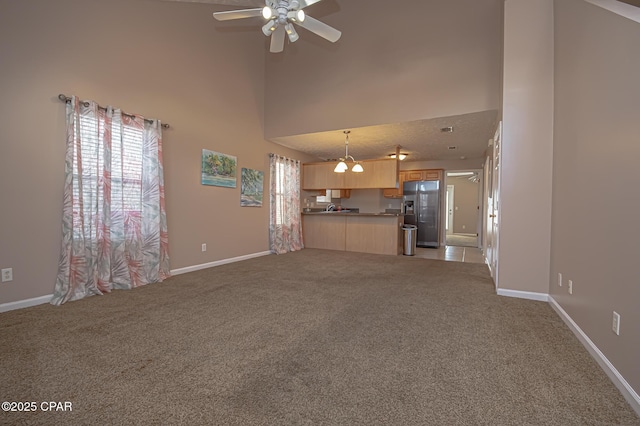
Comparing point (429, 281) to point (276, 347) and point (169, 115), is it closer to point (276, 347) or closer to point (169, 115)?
point (276, 347)

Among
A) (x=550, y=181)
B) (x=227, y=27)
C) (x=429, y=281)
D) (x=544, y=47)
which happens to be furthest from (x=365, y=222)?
(x=227, y=27)

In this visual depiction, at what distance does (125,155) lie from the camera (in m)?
3.45

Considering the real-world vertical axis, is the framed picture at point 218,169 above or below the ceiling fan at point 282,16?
below

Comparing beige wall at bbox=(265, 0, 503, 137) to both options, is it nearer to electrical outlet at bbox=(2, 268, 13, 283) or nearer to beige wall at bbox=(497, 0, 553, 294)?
beige wall at bbox=(497, 0, 553, 294)

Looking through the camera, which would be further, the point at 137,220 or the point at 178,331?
the point at 137,220

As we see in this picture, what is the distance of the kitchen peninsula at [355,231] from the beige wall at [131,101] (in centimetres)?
182

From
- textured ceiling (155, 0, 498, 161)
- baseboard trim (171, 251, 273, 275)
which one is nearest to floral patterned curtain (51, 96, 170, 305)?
baseboard trim (171, 251, 273, 275)

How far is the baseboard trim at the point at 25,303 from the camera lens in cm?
258

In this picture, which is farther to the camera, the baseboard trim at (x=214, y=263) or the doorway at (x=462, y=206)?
the doorway at (x=462, y=206)

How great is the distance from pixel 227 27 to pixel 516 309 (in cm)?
609

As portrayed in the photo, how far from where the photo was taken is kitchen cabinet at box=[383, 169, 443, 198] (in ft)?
25.9

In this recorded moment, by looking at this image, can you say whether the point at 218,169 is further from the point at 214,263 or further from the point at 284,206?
the point at 284,206

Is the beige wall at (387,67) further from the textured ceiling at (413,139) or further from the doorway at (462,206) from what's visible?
the doorway at (462,206)

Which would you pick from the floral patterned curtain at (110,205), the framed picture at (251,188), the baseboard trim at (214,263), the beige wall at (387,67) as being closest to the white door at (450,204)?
the beige wall at (387,67)
